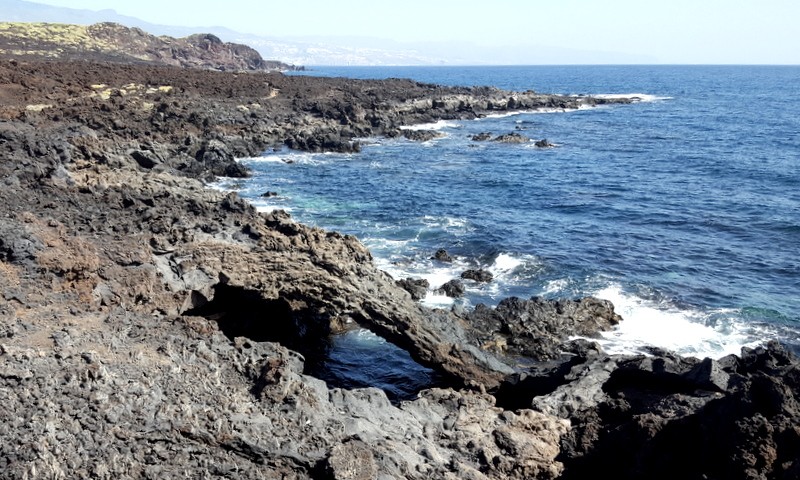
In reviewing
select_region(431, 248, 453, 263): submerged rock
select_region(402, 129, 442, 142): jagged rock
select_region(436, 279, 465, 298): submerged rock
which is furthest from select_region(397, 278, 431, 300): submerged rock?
select_region(402, 129, 442, 142): jagged rock

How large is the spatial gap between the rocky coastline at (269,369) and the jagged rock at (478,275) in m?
3.17

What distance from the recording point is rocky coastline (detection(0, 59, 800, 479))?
34.4 feet

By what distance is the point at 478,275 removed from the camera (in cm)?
2803

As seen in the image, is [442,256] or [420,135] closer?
[442,256]

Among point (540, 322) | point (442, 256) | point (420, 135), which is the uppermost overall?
point (420, 135)

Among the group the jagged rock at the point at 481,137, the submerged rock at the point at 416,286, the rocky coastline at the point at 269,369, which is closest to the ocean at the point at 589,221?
the submerged rock at the point at 416,286

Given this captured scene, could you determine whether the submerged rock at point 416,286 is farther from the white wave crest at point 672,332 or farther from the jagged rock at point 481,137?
the jagged rock at point 481,137

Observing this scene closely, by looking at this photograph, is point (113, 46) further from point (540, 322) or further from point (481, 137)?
→ point (540, 322)

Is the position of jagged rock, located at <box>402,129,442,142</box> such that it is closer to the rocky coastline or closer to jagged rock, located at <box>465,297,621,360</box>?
the rocky coastline

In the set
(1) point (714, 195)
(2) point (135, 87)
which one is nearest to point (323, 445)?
(1) point (714, 195)

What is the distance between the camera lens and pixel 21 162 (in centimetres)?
2388

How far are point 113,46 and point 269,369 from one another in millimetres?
126405

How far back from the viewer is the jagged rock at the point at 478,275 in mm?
27969

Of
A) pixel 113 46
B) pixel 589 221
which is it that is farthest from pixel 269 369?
pixel 113 46
